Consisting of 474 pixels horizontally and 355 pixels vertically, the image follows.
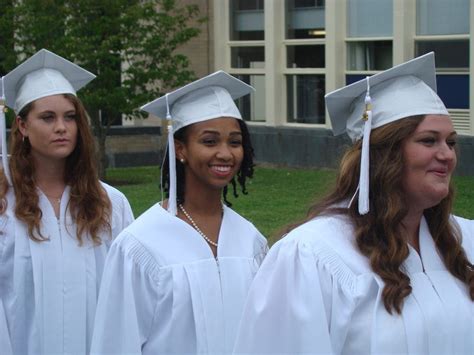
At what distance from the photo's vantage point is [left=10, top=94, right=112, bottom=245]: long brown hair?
17.7 ft

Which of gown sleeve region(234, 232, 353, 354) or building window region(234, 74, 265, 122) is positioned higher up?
building window region(234, 74, 265, 122)

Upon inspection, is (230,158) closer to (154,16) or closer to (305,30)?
(154,16)

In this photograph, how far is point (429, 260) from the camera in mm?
3715

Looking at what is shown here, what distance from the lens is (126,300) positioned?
14.4 feet

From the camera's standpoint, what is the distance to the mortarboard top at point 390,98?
374 centimetres

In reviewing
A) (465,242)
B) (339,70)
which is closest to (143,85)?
(339,70)

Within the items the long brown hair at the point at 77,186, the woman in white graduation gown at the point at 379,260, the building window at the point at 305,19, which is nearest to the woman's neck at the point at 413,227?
the woman in white graduation gown at the point at 379,260

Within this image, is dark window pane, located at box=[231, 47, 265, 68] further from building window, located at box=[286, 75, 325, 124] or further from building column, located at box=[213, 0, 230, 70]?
building window, located at box=[286, 75, 325, 124]

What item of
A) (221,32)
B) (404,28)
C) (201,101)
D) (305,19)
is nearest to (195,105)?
(201,101)

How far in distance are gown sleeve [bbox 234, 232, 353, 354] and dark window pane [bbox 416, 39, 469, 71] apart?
14318mm

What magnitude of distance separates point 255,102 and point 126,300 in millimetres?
17779

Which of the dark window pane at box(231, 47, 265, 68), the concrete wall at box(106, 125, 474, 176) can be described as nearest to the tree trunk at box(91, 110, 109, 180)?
Answer: the concrete wall at box(106, 125, 474, 176)

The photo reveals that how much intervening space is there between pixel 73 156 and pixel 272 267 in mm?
2235

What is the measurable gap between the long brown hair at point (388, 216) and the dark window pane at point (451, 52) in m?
14.0
